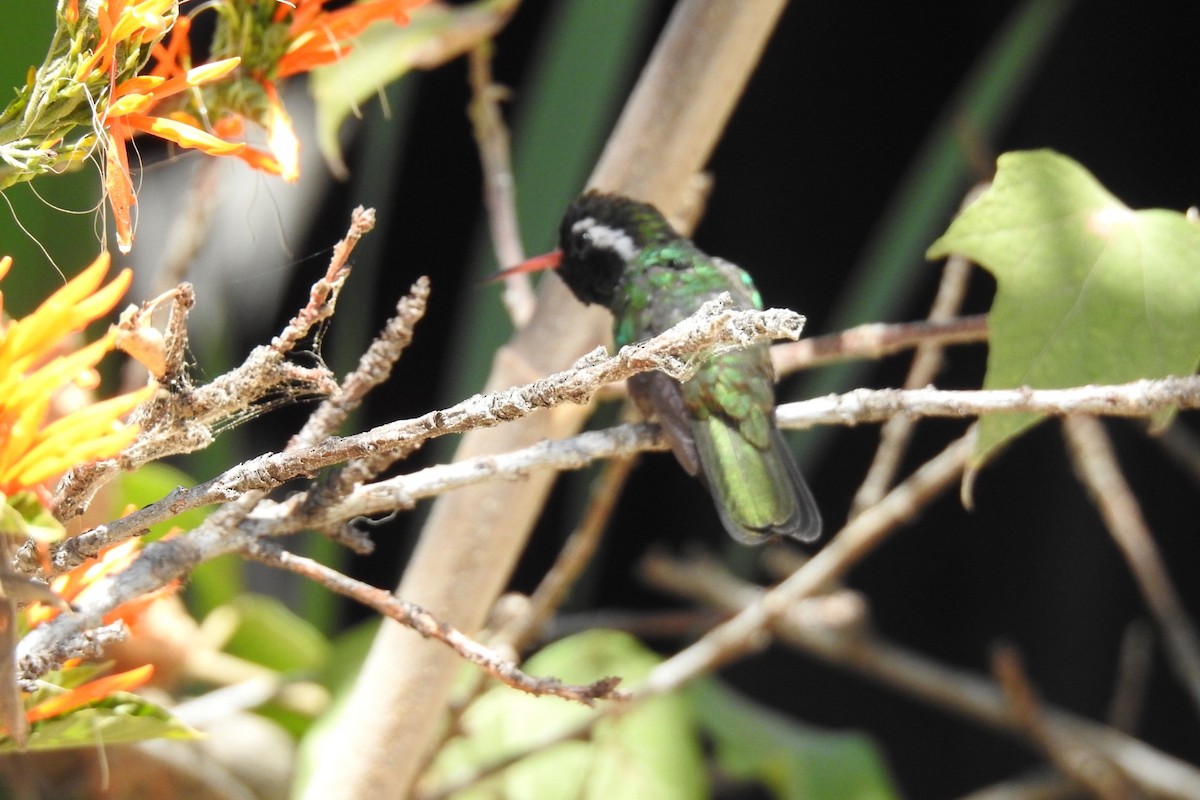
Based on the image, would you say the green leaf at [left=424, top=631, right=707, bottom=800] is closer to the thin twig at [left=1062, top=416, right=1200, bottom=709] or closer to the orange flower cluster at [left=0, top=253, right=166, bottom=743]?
the thin twig at [left=1062, top=416, right=1200, bottom=709]

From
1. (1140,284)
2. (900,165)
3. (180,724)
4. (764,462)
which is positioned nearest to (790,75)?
(900,165)

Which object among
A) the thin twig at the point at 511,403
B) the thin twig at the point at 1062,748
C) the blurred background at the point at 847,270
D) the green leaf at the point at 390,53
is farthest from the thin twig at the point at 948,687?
the thin twig at the point at 511,403

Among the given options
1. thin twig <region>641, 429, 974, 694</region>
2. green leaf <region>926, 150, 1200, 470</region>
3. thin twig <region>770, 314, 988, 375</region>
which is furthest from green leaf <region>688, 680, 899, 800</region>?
green leaf <region>926, 150, 1200, 470</region>

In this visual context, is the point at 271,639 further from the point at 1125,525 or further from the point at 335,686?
the point at 1125,525

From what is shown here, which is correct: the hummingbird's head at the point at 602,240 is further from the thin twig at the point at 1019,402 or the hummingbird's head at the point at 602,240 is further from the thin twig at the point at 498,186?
the thin twig at the point at 1019,402

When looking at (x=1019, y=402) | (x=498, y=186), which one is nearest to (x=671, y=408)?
(x=498, y=186)

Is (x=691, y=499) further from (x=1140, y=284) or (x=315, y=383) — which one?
(x=315, y=383)
